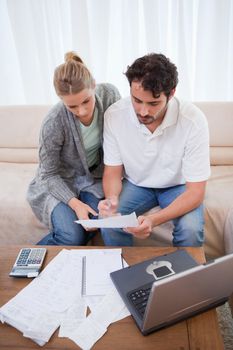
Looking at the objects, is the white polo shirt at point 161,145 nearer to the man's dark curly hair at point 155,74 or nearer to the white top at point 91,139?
the white top at point 91,139

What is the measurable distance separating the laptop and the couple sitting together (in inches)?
8.6

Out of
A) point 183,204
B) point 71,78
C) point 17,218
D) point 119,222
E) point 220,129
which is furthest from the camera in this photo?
point 220,129

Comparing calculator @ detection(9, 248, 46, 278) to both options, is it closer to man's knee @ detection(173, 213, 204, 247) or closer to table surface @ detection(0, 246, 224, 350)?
table surface @ detection(0, 246, 224, 350)

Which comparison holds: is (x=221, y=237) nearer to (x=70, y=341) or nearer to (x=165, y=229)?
(x=165, y=229)

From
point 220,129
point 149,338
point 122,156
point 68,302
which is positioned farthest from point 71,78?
point 220,129

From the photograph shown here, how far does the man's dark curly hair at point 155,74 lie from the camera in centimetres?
110

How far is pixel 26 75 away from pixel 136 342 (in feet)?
6.21

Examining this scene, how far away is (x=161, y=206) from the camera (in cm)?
142

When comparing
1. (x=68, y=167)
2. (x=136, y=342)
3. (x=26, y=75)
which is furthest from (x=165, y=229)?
(x=26, y=75)

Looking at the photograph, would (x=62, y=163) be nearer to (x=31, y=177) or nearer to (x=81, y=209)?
(x=81, y=209)

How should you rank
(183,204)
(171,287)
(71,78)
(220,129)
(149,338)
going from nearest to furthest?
(171,287) → (149,338) → (71,78) → (183,204) → (220,129)

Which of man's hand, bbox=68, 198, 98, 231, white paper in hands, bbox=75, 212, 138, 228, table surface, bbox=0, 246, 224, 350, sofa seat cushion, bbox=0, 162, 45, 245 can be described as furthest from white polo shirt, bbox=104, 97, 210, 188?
table surface, bbox=0, 246, 224, 350

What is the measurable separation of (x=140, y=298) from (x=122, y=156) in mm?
Answer: 688

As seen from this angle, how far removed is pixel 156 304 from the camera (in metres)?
0.69
